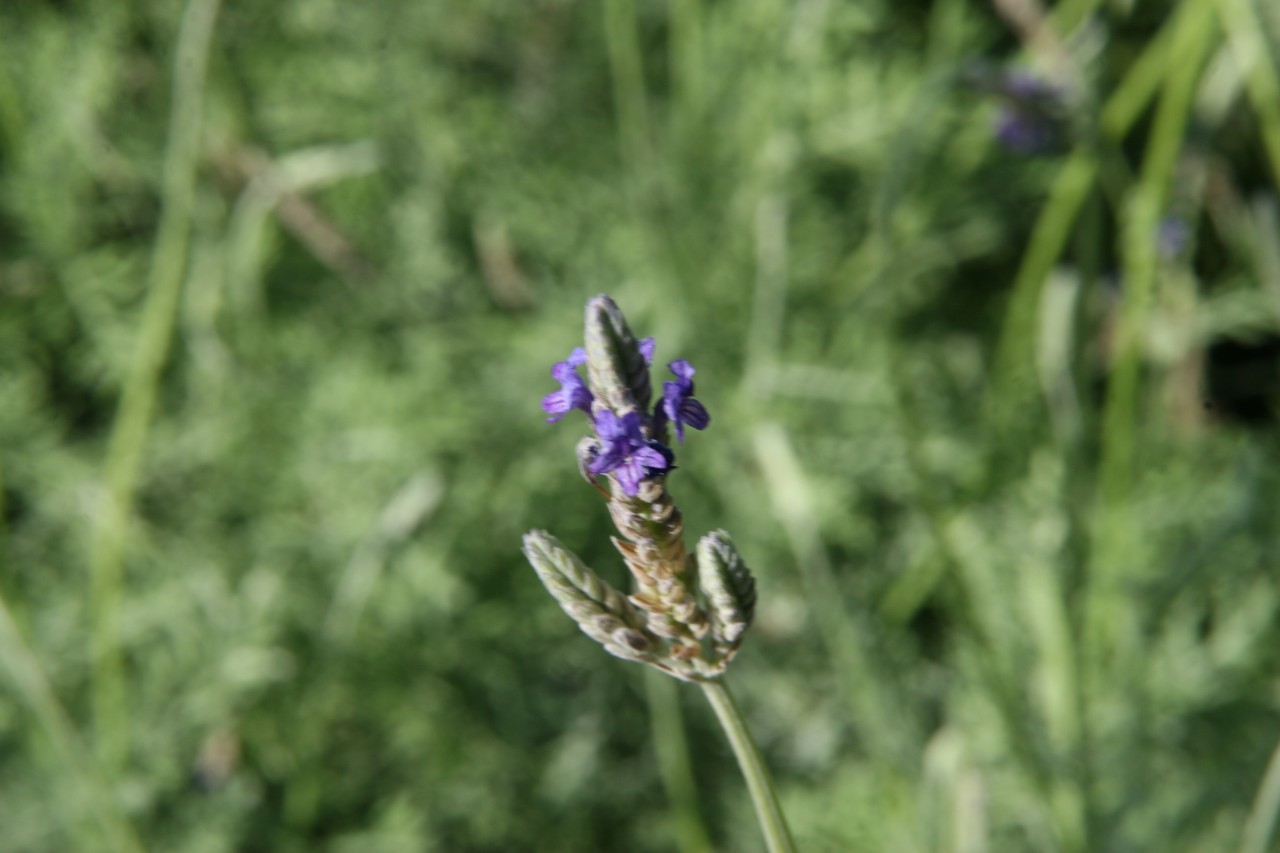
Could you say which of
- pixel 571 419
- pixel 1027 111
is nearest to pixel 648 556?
pixel 571 419

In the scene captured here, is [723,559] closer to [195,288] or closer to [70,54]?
[195,288]

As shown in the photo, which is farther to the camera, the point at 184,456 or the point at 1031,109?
the point at 184,456

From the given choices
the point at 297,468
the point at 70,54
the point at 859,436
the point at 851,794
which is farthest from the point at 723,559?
the point at 70,54

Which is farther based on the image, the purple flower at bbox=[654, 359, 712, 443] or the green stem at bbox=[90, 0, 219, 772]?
the green stem at bbox=[90, 0, 219, 772]

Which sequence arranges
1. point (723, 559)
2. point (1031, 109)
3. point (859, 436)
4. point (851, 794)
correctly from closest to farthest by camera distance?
point (723, 559) → point (851, 794) → point (1031, 109) → point (859, 436)

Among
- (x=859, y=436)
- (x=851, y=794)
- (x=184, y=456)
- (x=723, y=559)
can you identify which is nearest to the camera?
(x=723, y=559)

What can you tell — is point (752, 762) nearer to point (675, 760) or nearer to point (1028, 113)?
point (675, 760)

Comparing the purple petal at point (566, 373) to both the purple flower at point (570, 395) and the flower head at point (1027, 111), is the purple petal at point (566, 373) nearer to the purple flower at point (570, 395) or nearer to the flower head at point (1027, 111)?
the purple flower at point (570, 395)

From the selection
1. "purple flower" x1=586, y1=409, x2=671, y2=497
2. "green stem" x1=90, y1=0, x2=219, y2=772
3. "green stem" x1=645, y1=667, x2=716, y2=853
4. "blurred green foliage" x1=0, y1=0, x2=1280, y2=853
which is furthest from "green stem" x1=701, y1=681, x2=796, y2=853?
"green stem" x1=90, y1=0, x2=219, y2=772

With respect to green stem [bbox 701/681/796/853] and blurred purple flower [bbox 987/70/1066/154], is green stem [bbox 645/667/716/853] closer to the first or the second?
green stem [bbox 701/681/796/853]
